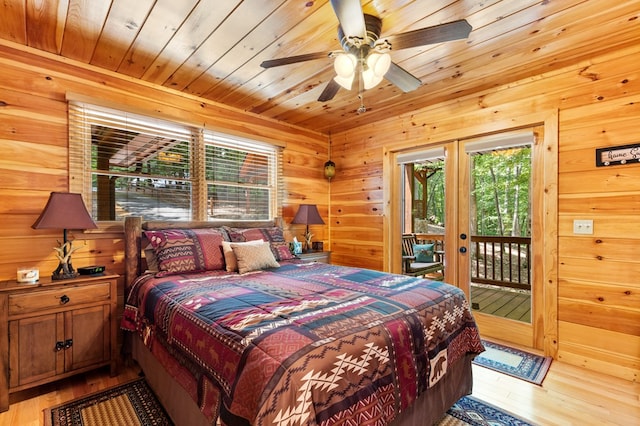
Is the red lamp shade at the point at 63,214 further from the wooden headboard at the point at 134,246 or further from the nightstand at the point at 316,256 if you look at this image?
the nightstand at the point at 316,256

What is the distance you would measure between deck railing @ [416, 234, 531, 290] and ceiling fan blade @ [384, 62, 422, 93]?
72.4 inches

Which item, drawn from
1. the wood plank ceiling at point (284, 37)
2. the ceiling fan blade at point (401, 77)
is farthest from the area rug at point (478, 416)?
the wood plank ceiling at point (284, 37)

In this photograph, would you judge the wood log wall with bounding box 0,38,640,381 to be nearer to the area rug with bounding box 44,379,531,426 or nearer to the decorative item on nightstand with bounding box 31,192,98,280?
the decorative item on nightstand with bounding box 31,192,98,280

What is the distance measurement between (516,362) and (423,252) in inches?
56.6

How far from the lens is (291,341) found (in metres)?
1.15

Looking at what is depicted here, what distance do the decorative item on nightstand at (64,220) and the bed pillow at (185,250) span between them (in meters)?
0.50

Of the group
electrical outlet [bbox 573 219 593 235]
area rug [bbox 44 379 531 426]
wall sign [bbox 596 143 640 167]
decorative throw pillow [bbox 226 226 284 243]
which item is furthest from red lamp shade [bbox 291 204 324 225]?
wall sign [bbox 596 143 640 167]

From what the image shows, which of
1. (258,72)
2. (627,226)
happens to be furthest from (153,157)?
(627,226)

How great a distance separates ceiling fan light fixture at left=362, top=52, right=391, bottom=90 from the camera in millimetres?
1816

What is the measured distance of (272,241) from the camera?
318cm

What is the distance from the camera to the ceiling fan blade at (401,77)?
2059mm

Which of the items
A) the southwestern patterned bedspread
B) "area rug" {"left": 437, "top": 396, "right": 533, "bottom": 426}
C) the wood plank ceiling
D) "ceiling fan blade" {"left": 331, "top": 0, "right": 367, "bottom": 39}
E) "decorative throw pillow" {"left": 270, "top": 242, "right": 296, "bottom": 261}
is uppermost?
the wood plank ceiling

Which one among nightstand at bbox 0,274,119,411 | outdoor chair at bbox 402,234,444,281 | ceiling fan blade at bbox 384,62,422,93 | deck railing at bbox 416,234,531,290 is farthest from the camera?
outdoor chair at bbox 402,234,444,281

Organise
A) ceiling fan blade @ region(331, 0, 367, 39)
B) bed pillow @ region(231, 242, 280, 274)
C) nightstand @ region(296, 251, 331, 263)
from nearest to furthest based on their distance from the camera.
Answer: ceiling fan blade @ region(331, 0, 367, 39), bed pillow @ region(231, 242, 280, 274), nightstand @ region(296, 251, 331, 263)
